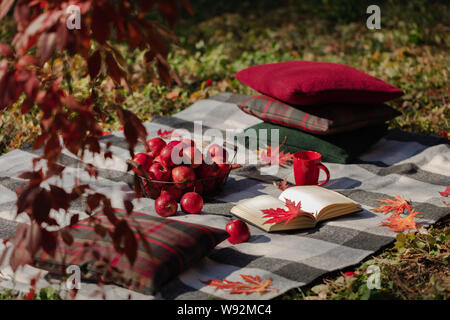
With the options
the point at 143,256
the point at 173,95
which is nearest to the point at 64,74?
the point at 143,256

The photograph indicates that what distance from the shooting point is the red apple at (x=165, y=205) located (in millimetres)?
2443

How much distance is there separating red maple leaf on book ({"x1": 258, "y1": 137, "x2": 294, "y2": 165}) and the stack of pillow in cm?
10

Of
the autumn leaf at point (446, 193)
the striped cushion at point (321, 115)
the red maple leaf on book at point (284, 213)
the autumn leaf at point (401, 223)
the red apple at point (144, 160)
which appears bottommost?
the autumn leaf at point (401, 223)

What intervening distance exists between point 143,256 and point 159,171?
73 centimetres

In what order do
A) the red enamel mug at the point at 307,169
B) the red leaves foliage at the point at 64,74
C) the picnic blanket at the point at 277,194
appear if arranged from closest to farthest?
1. the red leaves foliage at the point at 64,74
2. the picnic blanket at the point at 277,194
3. the red enamel mug at the point at 307,169

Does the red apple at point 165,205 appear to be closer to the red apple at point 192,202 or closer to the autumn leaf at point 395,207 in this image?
the red apple at point 192,202

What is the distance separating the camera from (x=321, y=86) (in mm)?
3051

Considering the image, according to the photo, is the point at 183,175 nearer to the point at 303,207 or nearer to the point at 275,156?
the point at 303,207

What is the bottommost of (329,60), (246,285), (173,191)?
(246,285)

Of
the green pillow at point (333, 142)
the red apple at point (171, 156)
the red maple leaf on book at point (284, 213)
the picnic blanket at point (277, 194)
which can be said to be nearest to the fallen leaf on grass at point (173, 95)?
the picnic blanket at point (277, 194)

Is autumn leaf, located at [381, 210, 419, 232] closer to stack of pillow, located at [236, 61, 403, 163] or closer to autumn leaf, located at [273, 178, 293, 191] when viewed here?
autumn leaf, located at [273, 178, 293, 191]

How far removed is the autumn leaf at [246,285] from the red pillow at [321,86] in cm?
143

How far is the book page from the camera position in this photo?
94.7 inches
